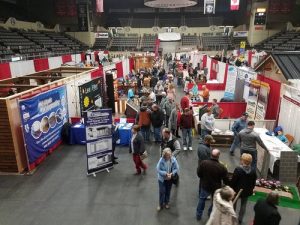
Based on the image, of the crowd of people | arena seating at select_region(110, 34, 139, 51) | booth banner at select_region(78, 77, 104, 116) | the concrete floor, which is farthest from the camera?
arena seating at select_region(110, 34, 139, 51)

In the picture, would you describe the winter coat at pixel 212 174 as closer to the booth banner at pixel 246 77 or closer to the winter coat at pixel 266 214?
the winter coat at pixel 266 214

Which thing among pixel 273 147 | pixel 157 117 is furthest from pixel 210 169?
pixel 157 117

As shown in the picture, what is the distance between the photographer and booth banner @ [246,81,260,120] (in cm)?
949

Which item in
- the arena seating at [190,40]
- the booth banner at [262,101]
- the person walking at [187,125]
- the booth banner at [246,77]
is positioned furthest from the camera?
the arena seating at [190,40]

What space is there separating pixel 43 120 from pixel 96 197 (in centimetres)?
322

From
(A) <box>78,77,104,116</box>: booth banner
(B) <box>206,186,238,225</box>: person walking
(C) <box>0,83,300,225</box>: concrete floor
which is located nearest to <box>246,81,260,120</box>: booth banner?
(C) <box>0,83,300,225</box>: concrete floor

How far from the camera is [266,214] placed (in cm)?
354

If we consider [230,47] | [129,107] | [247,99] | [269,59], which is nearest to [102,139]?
[129,107]

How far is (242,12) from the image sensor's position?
40.0 m

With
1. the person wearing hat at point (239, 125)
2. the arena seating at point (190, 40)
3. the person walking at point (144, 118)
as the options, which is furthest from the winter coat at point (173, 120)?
the arena seating at point (190, 40)

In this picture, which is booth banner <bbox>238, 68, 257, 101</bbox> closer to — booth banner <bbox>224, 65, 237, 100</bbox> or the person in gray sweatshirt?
booth banner <bbox>224, 65, 237, 100</bbox>

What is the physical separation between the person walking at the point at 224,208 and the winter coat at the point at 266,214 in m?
0.36

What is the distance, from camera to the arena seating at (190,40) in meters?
40.4

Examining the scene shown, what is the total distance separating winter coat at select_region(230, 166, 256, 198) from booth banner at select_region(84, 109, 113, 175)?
3641 millimetres
